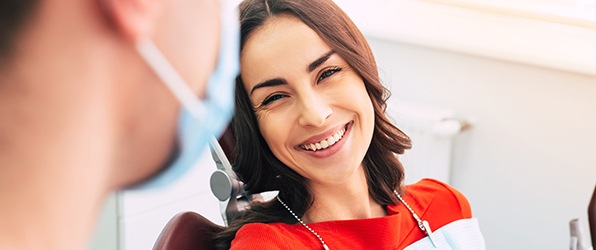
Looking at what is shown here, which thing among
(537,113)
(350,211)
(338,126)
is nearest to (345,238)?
(350,211)

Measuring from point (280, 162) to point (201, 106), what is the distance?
1069 millimetres

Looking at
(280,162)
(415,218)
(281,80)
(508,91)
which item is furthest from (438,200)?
(508,91)

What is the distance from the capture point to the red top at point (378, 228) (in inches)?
53.0

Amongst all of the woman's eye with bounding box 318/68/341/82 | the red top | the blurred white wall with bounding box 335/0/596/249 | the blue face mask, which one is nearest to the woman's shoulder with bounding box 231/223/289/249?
the red top

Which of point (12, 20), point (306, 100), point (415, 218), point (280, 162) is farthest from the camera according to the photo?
point (415, 218)

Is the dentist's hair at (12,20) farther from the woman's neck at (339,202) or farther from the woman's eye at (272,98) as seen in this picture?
the woman's neck at (339,202)

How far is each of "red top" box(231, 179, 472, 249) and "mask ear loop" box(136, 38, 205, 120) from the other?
104cm

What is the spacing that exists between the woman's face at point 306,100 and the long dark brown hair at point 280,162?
0.05 feet

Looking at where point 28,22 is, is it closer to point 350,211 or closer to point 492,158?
point 350,211

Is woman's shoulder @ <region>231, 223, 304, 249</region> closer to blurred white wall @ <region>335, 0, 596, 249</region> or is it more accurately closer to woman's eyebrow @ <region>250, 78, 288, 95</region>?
woman's eyebrow @ <region>250, 78, 288, 95</region>

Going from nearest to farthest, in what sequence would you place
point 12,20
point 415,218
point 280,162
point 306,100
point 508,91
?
point 12,20 < point 306,100 < point 280,162 < point 415,218 < point 508,91

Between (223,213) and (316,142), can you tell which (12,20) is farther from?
(223,213)

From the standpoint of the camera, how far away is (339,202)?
1.42 metres

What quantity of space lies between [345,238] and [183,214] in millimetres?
242
